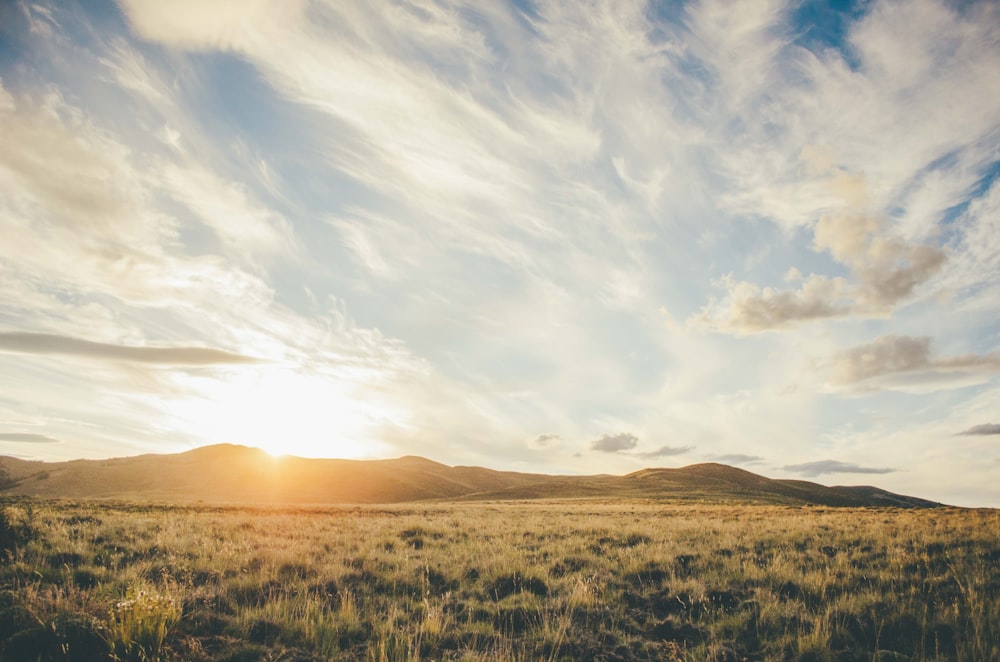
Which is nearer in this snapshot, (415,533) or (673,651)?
(673,651)

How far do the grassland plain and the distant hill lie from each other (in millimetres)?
69288

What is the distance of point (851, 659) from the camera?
5.63 metres

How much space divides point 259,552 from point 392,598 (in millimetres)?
4454

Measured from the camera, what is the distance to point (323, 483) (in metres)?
110

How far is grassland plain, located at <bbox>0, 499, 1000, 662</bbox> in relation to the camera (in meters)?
5.50

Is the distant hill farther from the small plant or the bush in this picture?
the small plant

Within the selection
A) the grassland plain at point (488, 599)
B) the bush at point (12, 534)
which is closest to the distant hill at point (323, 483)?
the grassland plain at point (488, 599)

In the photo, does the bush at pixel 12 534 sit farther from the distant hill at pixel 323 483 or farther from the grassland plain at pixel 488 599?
the distant hill at pixel 323 483

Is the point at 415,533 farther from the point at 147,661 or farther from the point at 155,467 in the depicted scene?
the point at 155,467

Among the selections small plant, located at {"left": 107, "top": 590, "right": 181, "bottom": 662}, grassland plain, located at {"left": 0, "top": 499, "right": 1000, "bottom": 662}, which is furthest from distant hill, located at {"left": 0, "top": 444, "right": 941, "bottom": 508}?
small plant, located at {"left": 107, "top": 590, "right": 181, "bottom": 662}

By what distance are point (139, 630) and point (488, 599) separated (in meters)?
4.84

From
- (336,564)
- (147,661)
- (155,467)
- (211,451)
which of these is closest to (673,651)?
(147,661)

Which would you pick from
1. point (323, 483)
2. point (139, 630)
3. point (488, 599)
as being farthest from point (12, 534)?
point (323, 483)

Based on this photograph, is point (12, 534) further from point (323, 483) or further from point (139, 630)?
point (323, 483)
